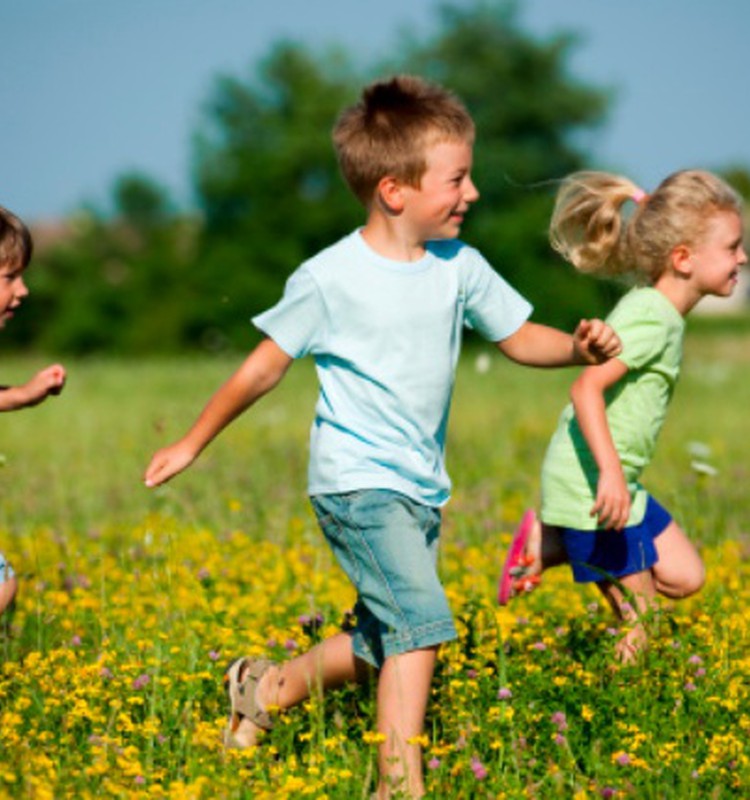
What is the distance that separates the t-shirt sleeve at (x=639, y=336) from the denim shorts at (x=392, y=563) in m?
1.05

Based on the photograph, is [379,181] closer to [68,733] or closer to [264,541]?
[68,733]

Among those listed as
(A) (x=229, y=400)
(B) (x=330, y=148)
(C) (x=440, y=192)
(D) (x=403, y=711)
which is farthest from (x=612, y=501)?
(B) (x=330, y=148)

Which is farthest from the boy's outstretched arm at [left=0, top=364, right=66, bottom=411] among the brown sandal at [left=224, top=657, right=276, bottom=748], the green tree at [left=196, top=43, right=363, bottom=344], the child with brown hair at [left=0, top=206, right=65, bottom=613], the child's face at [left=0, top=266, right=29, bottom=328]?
the green tree at [left=196, top=43, right=363, bottom=344]

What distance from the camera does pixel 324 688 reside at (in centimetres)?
454

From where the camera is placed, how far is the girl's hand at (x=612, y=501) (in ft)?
14.9

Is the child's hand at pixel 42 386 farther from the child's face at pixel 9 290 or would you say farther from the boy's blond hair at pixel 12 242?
the boy's blond hair at pixel 12 242

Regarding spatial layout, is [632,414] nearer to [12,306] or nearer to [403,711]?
[403,711]

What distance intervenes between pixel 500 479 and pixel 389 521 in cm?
498

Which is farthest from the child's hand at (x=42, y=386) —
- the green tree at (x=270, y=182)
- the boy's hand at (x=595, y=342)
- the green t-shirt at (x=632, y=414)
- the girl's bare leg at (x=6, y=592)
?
the green tree at (x=270, y=182)

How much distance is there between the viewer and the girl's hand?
14.9 ft

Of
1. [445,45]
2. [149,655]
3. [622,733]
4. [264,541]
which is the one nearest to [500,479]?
[264,541]

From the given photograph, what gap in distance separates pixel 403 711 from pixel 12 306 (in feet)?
5.64

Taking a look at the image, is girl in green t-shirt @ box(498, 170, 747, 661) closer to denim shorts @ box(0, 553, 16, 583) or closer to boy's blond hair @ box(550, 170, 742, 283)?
boy's blond hair @ box(550, 170, 742, 283)

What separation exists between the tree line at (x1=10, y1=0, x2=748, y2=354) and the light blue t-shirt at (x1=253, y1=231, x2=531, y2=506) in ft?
132
